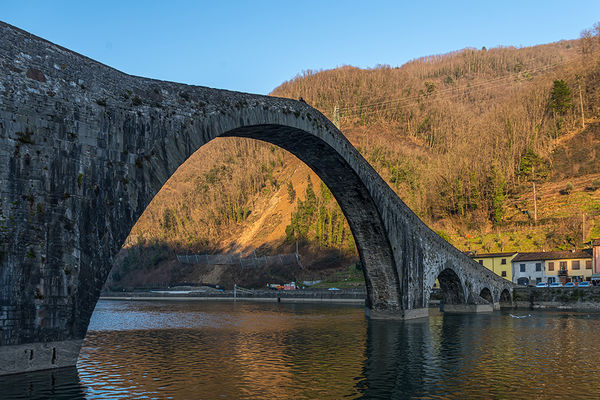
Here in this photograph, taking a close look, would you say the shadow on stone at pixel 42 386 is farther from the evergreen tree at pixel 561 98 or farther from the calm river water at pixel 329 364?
the evergreen tree at pixel 561 98

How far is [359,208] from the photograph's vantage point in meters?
38.9

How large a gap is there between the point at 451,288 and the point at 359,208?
63.0 ft

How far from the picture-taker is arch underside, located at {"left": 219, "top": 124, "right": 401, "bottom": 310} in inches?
1309

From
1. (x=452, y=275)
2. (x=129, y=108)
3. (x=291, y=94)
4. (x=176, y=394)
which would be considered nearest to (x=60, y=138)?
(x=129, y=108)

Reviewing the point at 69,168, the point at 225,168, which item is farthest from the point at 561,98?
the point at 69,168

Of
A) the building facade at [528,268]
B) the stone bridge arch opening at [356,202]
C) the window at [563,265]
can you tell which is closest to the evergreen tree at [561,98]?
the building facade at [528,268]

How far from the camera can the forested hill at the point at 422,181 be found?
300 ft

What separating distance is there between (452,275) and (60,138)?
1571 inches

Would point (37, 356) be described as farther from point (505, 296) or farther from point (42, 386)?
point (505, 296)

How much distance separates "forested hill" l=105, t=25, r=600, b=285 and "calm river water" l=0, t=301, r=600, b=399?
188ft

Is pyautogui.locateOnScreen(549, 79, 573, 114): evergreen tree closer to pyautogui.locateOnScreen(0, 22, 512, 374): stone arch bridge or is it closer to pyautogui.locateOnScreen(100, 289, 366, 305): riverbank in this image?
pyautogui.locateOnScreen(100, 289, 366, 305): riverbank

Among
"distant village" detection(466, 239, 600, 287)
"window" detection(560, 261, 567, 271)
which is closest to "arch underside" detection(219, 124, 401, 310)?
"distant village" detection(466, 239, 600, 287)

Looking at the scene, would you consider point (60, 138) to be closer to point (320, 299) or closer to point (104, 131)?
point (104, 131)

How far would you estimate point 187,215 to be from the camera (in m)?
147
